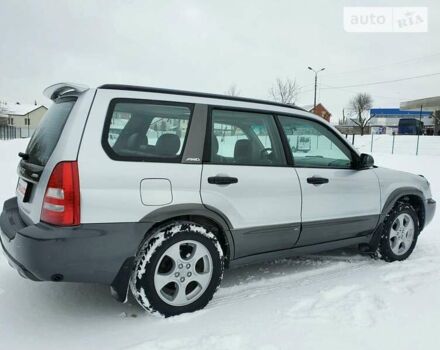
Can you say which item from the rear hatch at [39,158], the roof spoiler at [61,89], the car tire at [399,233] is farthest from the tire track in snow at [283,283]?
the roof spoiler at [61,89]

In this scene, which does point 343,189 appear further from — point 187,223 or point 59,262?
point 59,262

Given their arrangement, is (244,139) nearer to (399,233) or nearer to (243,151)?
(243,151)

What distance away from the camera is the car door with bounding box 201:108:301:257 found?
10.1 ft

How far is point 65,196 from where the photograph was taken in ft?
8.28

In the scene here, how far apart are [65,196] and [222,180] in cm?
115

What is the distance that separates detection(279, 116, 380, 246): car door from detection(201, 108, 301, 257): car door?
0.15m

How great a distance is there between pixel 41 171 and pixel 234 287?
194 centimetres

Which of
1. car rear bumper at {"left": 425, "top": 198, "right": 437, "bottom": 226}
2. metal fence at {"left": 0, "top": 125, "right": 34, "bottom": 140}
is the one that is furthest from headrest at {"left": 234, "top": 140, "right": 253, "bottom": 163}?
metal fence at {"left": 0, "top": 125, "right": 34, "bottom": 140}

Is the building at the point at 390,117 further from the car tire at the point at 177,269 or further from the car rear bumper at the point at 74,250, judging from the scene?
the car rear bumper at the point at 74,250

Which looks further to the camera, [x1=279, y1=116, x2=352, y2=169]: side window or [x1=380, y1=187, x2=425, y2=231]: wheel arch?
[x1=380, y1=187, x2=425, y2=231]: wheel arch

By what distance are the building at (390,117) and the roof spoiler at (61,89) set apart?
6428cm

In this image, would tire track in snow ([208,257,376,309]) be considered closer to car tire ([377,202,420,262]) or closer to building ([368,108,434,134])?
car tire ([377,202,420,262])

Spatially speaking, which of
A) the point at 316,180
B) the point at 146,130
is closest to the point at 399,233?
the point at 316,180

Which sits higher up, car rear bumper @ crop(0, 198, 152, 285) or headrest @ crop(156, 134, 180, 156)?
headrest @ crop(156, 134, 180, 156)
